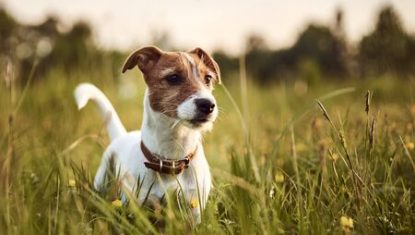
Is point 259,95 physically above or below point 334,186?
below

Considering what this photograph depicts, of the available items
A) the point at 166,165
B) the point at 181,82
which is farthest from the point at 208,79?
the point at 166,165

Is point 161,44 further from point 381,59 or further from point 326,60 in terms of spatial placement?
point 326,60

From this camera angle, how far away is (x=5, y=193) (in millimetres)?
2365

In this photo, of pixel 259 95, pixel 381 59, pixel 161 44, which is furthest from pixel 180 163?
pixel 259 95

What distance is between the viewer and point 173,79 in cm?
358

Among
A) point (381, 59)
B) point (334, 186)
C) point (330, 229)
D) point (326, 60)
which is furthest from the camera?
point (326, 60)

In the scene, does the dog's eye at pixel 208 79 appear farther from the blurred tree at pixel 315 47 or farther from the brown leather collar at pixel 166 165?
the blurred tree at pixel 315 47

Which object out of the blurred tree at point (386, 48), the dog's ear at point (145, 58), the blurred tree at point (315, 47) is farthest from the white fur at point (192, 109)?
the blurred tree at point (315, 47)

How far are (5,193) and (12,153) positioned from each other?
0.21m

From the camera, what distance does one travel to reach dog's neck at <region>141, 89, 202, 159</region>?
11.4 ft

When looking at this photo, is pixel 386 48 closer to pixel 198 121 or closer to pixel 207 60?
pixel 207 60

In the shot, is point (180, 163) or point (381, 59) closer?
point (180, 163)

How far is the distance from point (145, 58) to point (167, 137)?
2.27ft

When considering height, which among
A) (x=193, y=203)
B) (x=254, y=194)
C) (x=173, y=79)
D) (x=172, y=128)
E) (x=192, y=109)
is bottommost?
(x=193, y=203)
